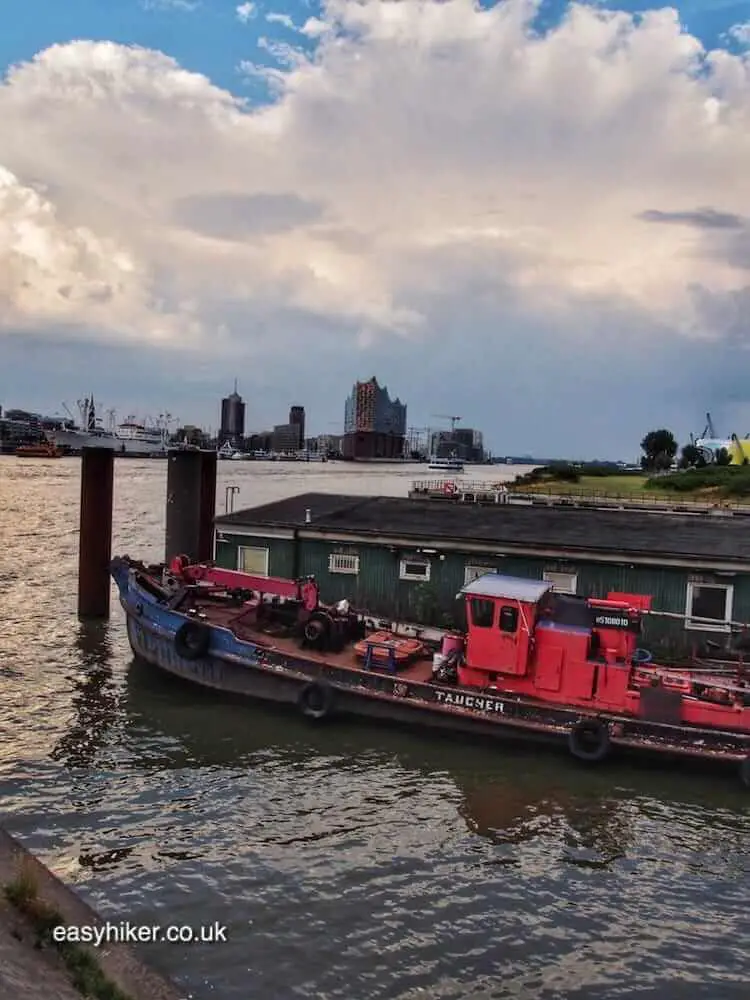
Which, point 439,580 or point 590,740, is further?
point 439,580

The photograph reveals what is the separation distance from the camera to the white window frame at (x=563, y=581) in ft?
66.9

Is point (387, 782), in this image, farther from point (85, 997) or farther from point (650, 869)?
point (85, 997)

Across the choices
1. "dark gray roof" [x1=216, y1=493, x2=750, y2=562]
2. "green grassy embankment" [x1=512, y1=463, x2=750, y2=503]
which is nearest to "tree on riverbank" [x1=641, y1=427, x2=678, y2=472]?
"green grassy embankment" [x1=512, y1=463, x2=750, y2=503]

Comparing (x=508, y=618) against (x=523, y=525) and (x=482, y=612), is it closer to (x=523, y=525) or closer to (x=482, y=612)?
(x=482, y=612)

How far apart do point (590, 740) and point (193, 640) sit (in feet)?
28.4

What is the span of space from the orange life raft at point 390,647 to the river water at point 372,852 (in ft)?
5.04

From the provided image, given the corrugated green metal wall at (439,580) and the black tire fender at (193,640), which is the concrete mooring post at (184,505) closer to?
the corrugated green metal wall at (439,580)

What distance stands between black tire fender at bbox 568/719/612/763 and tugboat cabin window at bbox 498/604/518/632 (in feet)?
6.86

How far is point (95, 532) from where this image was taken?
25906 millimetres

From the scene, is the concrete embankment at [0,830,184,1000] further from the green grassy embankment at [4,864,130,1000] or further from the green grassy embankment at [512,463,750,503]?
the green grassy embankment at [512,463,750,503]

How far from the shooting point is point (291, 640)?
19.2 meters

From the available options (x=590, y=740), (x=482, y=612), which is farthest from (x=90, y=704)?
(x=590, y=740)

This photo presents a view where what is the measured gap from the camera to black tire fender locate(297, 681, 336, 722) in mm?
16766

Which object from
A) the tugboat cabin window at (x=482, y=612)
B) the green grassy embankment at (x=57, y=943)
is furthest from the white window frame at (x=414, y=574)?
the green grassy embankment at (x=57, y=943)
